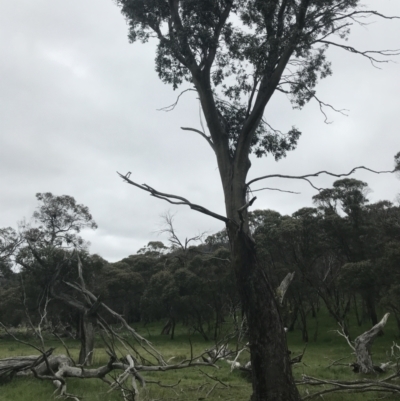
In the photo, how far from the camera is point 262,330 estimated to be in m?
5.73

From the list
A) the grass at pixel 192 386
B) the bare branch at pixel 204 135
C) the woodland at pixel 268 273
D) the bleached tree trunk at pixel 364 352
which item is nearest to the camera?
the bare branch at pixel 204 135

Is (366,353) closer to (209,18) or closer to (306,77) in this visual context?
(306,77)

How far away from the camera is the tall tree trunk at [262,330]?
18.0ft

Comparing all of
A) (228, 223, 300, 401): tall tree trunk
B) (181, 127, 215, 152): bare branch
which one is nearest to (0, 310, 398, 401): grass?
(228, 223, 300, 401): tall tree trunk

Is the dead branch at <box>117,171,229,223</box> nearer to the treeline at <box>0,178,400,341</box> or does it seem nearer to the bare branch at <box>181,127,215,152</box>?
the bare branch at <box>181,127,215,152</box>

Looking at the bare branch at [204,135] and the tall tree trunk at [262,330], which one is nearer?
the tall tree trunk at [262,330]

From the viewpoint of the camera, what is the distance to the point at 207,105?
7332 mm

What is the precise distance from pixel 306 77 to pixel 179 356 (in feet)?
42.2

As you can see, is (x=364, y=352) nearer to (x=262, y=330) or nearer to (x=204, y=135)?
(x=262, y=330)

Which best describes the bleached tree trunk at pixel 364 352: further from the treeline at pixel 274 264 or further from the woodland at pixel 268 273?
the treeline at pixel 274 264

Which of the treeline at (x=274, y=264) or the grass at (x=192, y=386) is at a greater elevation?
the treeline at (x=274, y=264)

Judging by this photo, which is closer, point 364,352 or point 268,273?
point 364,352

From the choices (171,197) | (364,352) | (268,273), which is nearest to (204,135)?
(171,197)

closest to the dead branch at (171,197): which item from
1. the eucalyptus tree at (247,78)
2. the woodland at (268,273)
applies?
the eucalyptus tree at (247,78)
